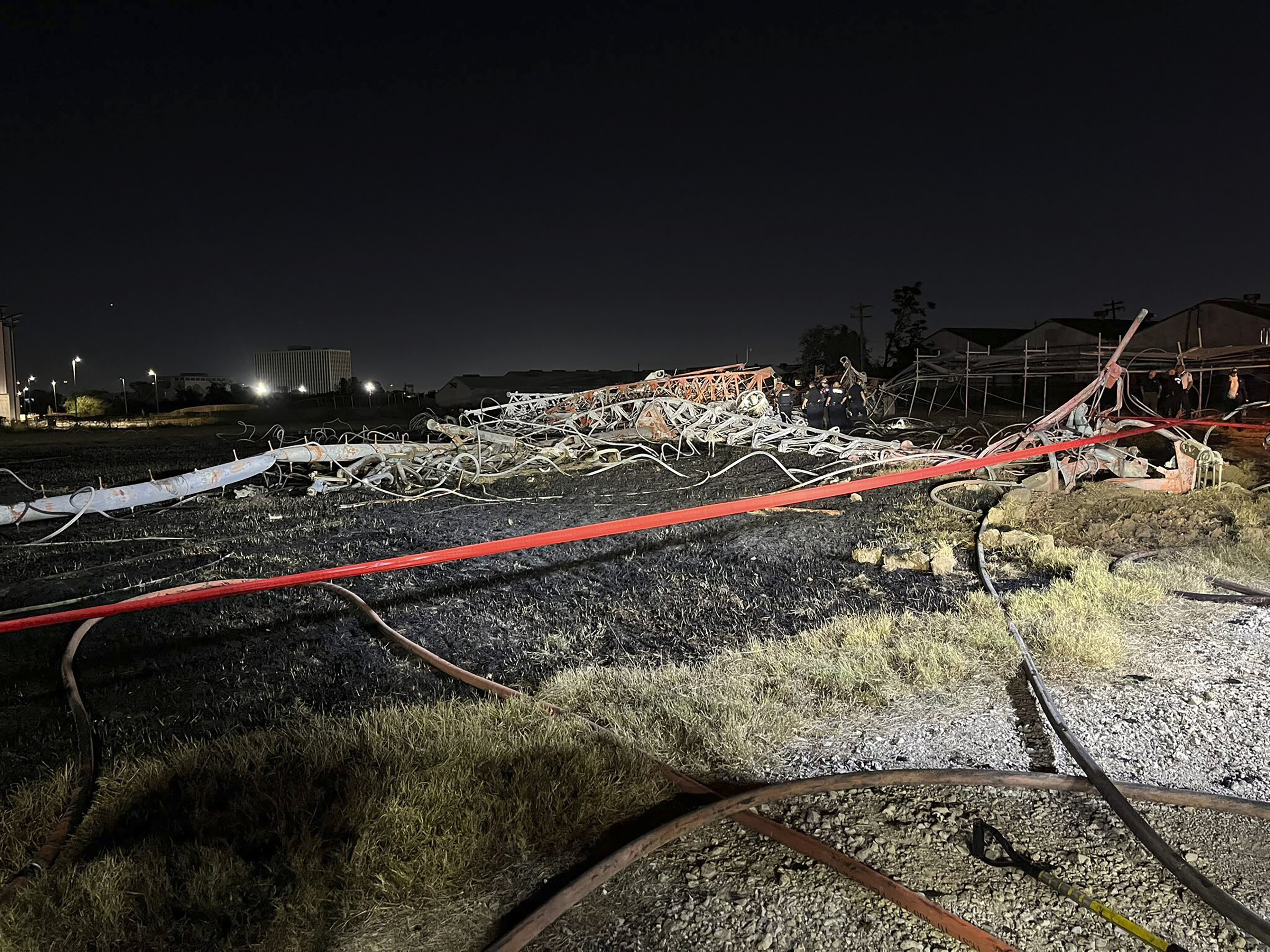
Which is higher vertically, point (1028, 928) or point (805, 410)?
point (805, 410)

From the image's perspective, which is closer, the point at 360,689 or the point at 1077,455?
the point at 360,689

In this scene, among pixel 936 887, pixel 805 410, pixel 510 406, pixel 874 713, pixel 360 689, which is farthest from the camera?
pixel 805 410

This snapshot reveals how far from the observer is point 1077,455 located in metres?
8.46

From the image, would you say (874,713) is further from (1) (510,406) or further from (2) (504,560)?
(1) (510,406)

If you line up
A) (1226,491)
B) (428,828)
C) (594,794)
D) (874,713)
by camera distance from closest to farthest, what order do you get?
(428,828) < (594,794) < (874,713) < (1226,491)

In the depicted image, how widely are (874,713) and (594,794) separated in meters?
1.36

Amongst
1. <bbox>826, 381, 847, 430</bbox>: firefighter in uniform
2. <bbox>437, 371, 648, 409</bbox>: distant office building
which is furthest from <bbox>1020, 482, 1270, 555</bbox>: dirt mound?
<bbox>437, 371, 648, 409</bbox>: distant office building

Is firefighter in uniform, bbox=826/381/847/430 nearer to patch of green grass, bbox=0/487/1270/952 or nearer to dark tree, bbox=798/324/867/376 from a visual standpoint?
patch of green grass, bbox=0/487/1270/952

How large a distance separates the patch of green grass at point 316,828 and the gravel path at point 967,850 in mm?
342

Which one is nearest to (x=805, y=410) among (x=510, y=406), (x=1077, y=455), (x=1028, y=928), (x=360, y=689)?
(x=510, y=406)

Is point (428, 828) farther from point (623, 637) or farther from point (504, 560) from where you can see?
point (504, 560)

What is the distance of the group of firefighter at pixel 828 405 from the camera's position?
48.0 feet

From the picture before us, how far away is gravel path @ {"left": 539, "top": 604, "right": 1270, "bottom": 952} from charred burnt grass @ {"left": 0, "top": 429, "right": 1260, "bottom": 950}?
0.97 feet

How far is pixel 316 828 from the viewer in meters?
2.24
